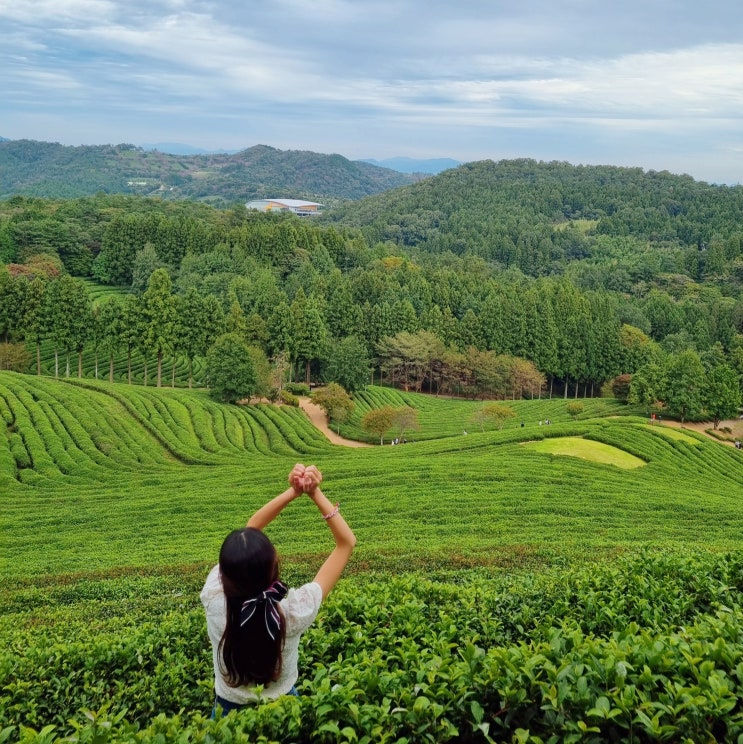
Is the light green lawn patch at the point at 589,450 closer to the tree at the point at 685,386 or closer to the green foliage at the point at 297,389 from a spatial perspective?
the tree at the point at 685,386

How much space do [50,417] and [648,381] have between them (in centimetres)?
4735

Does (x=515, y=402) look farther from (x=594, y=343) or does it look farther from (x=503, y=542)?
(x=503, y=542)

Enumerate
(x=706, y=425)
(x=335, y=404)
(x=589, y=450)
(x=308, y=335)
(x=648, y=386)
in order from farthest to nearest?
(x=308, y=335) < (x=648, y=386) < (x=706, y=425) < (x=335, y=404) < (x=589, y=450)

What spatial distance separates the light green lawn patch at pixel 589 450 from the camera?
3123cm

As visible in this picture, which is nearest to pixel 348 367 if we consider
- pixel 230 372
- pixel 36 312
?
pixel 230 372

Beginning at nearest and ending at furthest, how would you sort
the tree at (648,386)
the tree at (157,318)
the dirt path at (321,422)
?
the dirt path at (321,422) < the tree at (157,318) < the tree at (648,386)

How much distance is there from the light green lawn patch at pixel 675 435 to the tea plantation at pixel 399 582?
820 millimetres

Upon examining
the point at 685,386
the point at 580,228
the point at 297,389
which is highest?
the point at 580,228

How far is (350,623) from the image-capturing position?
5.91 m

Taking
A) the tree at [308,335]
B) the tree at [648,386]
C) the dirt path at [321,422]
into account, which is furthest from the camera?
the tree at [308,335]

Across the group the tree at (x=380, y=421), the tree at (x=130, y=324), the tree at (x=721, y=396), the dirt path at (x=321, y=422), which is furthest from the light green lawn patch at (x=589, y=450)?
the tree at (x=130, y=324)

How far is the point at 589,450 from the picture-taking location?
32.2m

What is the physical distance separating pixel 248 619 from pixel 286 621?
0.83ft

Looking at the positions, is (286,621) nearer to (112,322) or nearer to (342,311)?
(112,322)
